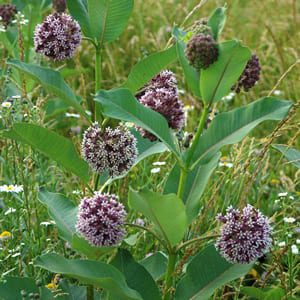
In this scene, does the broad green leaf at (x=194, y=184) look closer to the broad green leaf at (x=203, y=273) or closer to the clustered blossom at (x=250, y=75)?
the broad green leaf at (x=203, y=273)

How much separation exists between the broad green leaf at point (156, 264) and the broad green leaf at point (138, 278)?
13 centimetres

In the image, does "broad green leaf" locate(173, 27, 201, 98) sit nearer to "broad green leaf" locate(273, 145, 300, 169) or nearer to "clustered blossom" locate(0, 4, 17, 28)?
"broad green leaf" locate(273, 145, 300, 169)

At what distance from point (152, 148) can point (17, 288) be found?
1.69ft

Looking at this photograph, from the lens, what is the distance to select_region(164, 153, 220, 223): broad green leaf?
1.88m

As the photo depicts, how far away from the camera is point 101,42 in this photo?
→ 81.7 inches

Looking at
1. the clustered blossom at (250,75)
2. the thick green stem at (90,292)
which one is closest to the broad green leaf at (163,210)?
the thick green stem at (90,292)

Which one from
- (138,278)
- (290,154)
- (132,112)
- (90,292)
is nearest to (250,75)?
(290,154)

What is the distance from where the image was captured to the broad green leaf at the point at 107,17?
6.60 ft

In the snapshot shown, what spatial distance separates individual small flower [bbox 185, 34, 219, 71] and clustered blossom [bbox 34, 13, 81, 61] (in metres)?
0.40

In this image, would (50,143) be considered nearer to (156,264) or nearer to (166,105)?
(166,105)

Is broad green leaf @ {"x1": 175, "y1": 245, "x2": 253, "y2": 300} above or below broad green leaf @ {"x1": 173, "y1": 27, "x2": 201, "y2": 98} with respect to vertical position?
below

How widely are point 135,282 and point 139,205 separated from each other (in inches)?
12.3

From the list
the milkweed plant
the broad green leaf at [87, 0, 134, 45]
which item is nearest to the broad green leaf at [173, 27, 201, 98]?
the milkweed plant

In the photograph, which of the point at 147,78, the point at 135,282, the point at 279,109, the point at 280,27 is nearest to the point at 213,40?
the point at 279,109
